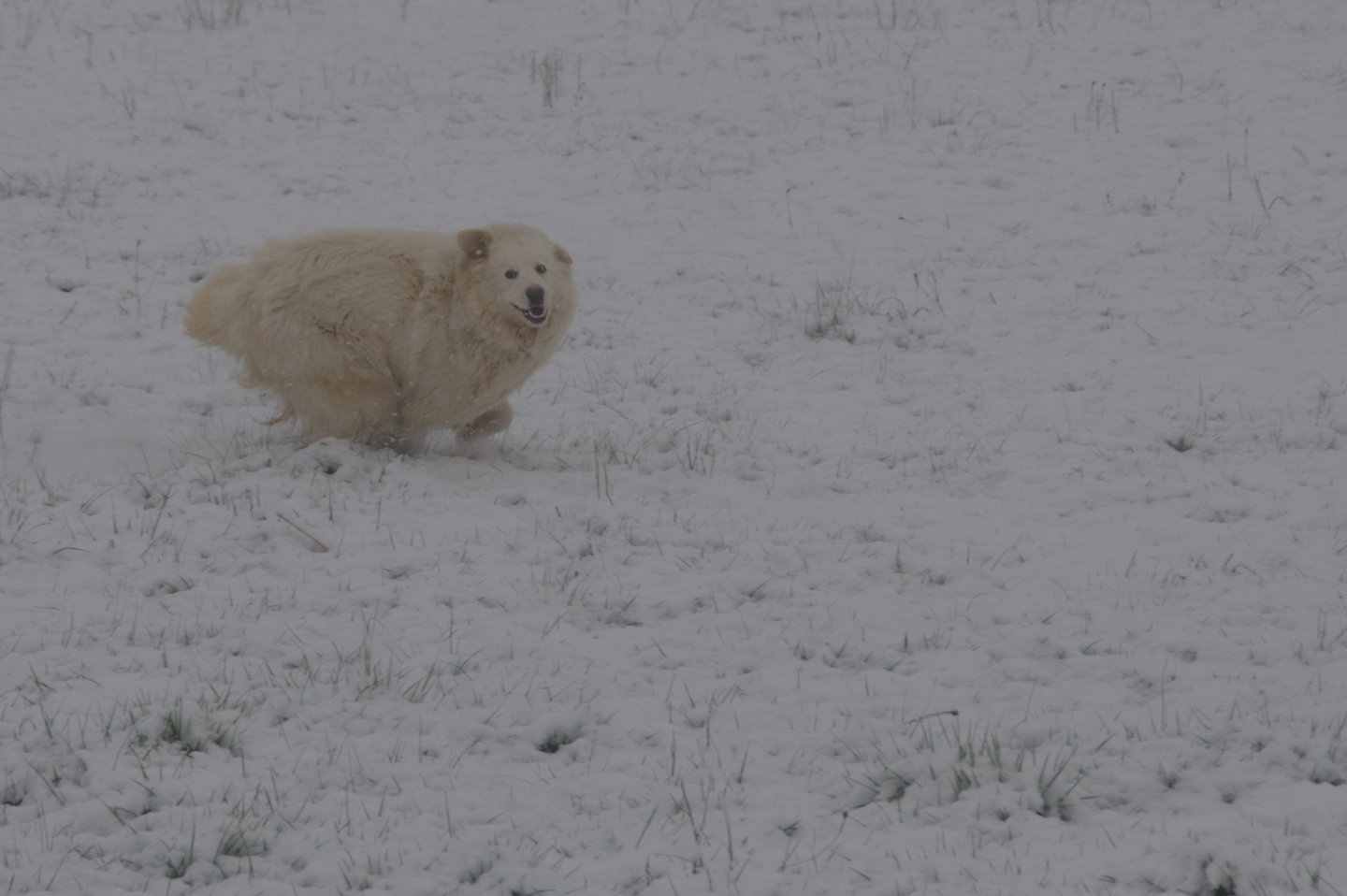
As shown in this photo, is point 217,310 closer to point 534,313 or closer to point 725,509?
point 534,313

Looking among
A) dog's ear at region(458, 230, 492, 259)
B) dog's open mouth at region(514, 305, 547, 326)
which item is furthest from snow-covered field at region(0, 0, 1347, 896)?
dog's ear at region(458, 230, 492, 259)

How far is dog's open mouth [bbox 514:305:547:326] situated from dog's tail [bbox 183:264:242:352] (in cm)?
173

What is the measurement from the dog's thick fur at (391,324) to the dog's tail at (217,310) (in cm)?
1

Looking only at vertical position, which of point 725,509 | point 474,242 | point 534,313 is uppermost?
point 474,242

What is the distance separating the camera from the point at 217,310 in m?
6.39

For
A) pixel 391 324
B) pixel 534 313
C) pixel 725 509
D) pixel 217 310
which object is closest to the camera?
pixel 725 509

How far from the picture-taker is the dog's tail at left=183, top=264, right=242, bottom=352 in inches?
248

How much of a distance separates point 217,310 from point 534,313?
78.9 inches

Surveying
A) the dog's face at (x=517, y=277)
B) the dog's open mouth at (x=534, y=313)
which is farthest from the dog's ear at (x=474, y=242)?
the dog's open mouth at (x=534, y=313)

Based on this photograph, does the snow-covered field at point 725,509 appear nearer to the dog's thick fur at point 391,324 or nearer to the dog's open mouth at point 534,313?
the dog's thick fur at point 391,324

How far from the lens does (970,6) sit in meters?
15.2

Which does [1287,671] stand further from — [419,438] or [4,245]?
[4,245]

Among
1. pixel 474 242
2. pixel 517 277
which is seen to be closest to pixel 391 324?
pixel 474 242

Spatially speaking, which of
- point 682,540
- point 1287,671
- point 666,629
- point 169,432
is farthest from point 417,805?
point 169,432
